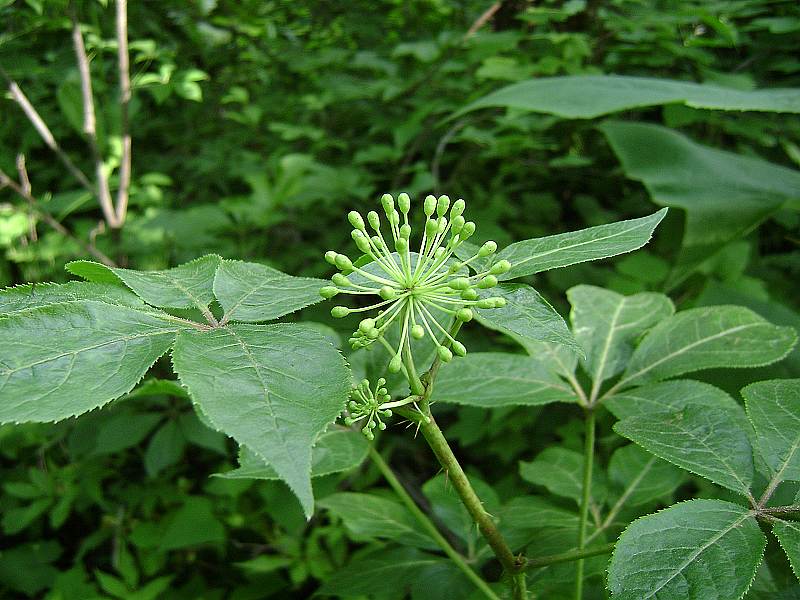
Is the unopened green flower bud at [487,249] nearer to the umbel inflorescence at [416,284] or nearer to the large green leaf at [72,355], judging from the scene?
the umbel inflorescence at [416,284]

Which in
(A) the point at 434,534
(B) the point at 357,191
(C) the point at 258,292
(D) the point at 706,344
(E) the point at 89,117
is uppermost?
(C) the point at 258,292

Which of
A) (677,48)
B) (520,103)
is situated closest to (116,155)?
(520,103)

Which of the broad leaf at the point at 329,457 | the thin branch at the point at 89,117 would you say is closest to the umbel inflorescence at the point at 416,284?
the broad leaf at the point at 329,457

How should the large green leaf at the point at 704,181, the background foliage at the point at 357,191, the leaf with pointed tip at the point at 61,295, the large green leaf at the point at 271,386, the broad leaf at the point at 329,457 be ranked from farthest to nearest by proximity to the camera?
the background foliage at the point at 357,191 < the large green leaf at the point at 704,181 < the broad leaf at the point at 329,457 < the leaf with pointed tip at the point at 61,295 < the large green leaf at the point at 271,386

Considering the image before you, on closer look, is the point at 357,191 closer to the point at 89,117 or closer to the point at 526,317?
the point at 89,117

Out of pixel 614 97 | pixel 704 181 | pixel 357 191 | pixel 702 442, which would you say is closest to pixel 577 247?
pixel 702 442

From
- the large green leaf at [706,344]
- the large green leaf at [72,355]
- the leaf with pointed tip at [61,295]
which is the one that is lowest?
the large green leaf at [706,344]

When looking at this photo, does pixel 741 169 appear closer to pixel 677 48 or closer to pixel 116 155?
pixel 677 48
